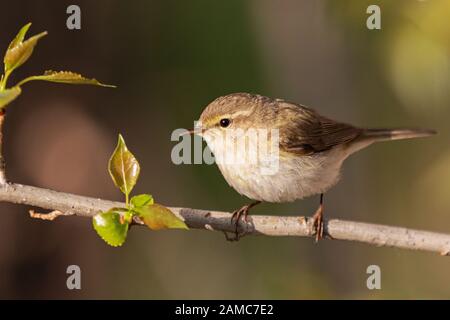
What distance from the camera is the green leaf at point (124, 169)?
5.95ft

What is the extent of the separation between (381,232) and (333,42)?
97.5 inches

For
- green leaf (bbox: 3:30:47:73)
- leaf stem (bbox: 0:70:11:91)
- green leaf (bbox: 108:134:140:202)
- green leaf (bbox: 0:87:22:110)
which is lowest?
green leaf (bbox: 108:134:140:202)

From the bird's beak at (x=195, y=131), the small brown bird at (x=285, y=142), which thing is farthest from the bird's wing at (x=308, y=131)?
the bird's beak at (x=195, y=131)

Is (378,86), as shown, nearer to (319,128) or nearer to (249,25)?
(249,25)

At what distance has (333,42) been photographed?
4.44 m

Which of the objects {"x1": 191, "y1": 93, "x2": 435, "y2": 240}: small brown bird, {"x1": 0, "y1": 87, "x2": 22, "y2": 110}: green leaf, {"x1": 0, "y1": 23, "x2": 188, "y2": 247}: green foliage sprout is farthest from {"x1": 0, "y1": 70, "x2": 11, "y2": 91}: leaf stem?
{"x1": 191, "y1": 93, "x2": 435, "y2": 240}: small brown bird

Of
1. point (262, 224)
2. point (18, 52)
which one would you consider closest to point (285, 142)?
point (262, 224)

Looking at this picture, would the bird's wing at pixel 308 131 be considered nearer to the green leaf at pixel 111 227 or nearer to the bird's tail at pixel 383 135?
the bird's tail at pixel 383 135

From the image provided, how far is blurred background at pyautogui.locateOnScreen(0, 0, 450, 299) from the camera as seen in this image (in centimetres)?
422

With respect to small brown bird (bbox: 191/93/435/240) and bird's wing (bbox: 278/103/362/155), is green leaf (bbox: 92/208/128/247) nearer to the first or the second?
small brown bird (bbox: 191/93/435/240)

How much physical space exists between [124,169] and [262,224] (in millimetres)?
688

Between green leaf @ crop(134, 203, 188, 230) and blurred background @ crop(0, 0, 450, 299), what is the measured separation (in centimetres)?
230

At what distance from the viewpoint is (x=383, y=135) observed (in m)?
3.31

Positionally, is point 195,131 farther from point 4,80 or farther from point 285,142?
point 4,80
